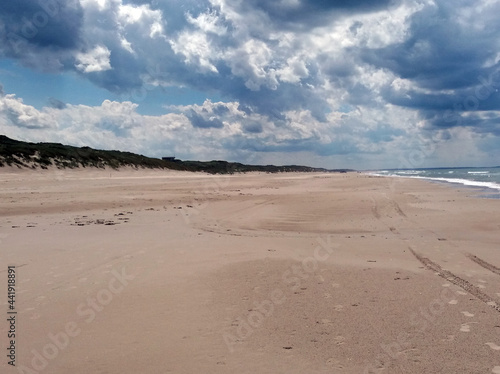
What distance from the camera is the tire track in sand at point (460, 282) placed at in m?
5.61

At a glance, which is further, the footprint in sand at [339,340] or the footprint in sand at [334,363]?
the footprint in sand at [339,340]

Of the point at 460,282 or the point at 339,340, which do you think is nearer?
the point at 339,340

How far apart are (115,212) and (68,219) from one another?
101 inches

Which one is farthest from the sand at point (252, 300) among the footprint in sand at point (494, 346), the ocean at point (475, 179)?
the ocean at point (475, 179)

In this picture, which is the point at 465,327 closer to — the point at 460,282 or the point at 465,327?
the point at 465,327

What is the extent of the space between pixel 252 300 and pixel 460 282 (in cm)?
376

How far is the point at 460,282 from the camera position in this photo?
6.58 m

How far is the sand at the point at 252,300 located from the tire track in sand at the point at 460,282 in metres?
0.05

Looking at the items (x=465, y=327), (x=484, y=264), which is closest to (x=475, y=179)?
(x=484, y=264)

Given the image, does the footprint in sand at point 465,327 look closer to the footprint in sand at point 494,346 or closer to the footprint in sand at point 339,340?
the footprint in sand at point 494,346

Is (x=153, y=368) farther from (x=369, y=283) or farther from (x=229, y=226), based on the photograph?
(x=229, y=226)

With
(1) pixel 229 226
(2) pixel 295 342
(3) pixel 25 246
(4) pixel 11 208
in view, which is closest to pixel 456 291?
(2) pixel 295 342

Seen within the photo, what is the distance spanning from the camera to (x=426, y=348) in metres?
4.27

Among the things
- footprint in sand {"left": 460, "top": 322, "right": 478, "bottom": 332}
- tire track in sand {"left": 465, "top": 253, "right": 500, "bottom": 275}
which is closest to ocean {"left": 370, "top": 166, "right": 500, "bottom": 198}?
tire track in sand {"left": 465, "top": 253, "right": 500, "bottom": 275}
